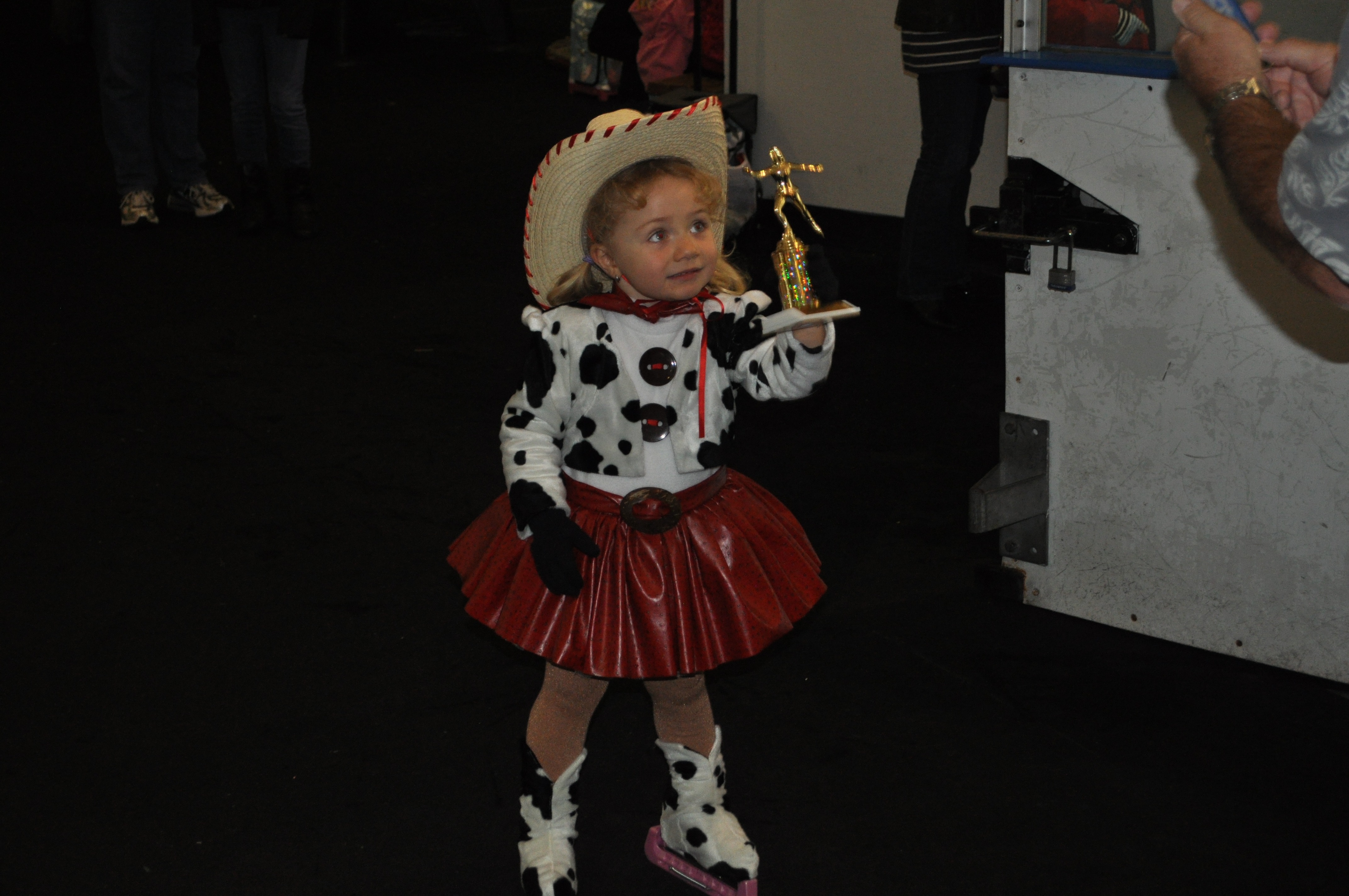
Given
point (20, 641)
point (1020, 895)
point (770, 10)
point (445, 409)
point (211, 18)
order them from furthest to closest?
point (770, 10) → point (211, 18) → point (445, 409) → point (20, 641) → point (1020, 895)

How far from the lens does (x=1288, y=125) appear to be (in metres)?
1.62

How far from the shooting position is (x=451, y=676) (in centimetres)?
289

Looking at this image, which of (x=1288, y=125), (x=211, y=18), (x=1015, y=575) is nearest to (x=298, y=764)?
(x=1015, y=575)

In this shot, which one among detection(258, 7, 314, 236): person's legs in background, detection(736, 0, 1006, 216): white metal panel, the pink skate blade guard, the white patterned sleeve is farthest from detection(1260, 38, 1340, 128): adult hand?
detection(258, 7, 314, 236): person's legs in background

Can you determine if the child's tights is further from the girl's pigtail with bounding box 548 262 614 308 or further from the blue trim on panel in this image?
the blue trim on panel

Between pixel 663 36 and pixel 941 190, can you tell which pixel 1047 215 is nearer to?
pixel 941 190

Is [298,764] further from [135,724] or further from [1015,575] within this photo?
[1015,575]

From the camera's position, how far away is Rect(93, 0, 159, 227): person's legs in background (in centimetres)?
570

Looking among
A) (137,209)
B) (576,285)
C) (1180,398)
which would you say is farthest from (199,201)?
(1180,398)

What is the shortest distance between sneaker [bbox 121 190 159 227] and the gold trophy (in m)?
4.99

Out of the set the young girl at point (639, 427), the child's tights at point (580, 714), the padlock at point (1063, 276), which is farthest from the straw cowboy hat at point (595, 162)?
the padlock at point (1063, 276)

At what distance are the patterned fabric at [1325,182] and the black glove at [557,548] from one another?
976 mm

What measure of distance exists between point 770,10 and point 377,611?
12.4ft

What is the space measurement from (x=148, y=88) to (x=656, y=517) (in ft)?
15.5
